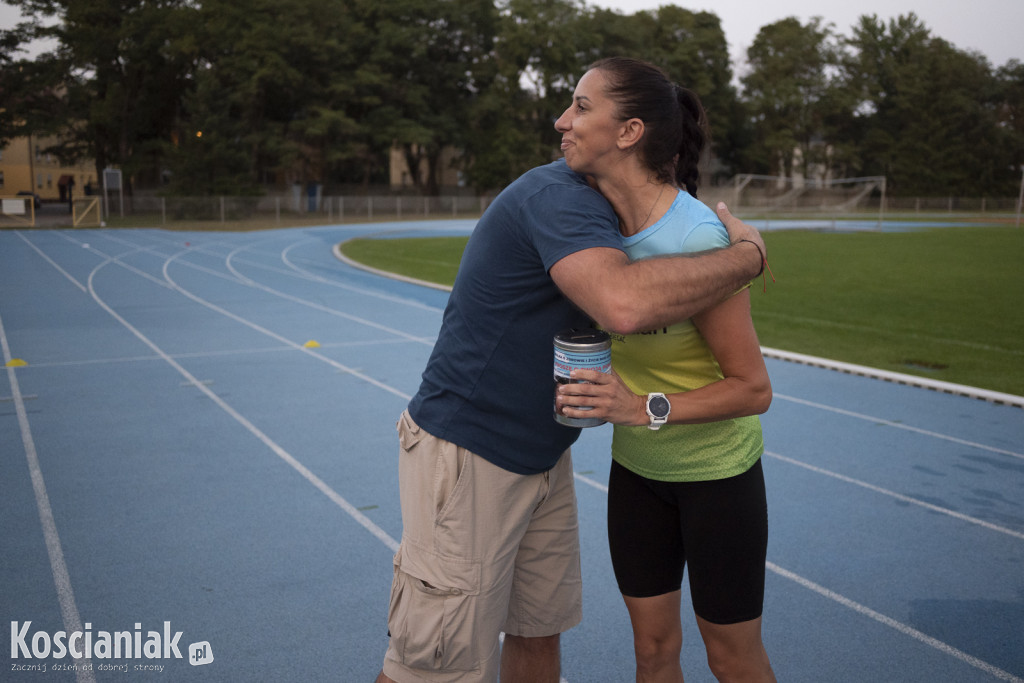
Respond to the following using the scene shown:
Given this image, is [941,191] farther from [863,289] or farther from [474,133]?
[863,289]

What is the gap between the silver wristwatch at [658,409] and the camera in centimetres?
199

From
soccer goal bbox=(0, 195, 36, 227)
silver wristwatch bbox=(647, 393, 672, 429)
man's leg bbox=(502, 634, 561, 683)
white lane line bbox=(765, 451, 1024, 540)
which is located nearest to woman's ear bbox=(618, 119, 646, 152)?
silver wristwatch bbox=(647, 393, 672, 429)

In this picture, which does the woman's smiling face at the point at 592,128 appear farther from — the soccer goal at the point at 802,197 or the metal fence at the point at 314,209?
the soccer goal at the point at 802,197

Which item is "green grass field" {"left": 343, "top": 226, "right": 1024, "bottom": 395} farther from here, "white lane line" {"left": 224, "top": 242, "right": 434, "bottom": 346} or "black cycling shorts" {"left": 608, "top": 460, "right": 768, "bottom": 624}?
Result: "black cycling shorts" {"left": 608, "top": 460, "right": 768, "bottom": 624}

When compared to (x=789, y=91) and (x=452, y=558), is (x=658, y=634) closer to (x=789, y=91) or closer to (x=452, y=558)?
(x=452, y=558)

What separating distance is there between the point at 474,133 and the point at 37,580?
180 feet

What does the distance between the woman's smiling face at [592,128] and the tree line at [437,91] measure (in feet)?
150

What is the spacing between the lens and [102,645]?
3580 millimetres

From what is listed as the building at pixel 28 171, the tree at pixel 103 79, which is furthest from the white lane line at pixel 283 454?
the building at pixel 28 171

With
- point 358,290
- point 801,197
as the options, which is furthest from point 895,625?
point 801,197

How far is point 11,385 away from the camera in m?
8.31

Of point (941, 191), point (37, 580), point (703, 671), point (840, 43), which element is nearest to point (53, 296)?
point (37, 580)

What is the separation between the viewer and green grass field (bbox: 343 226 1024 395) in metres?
9.63

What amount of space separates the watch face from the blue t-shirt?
252mm
